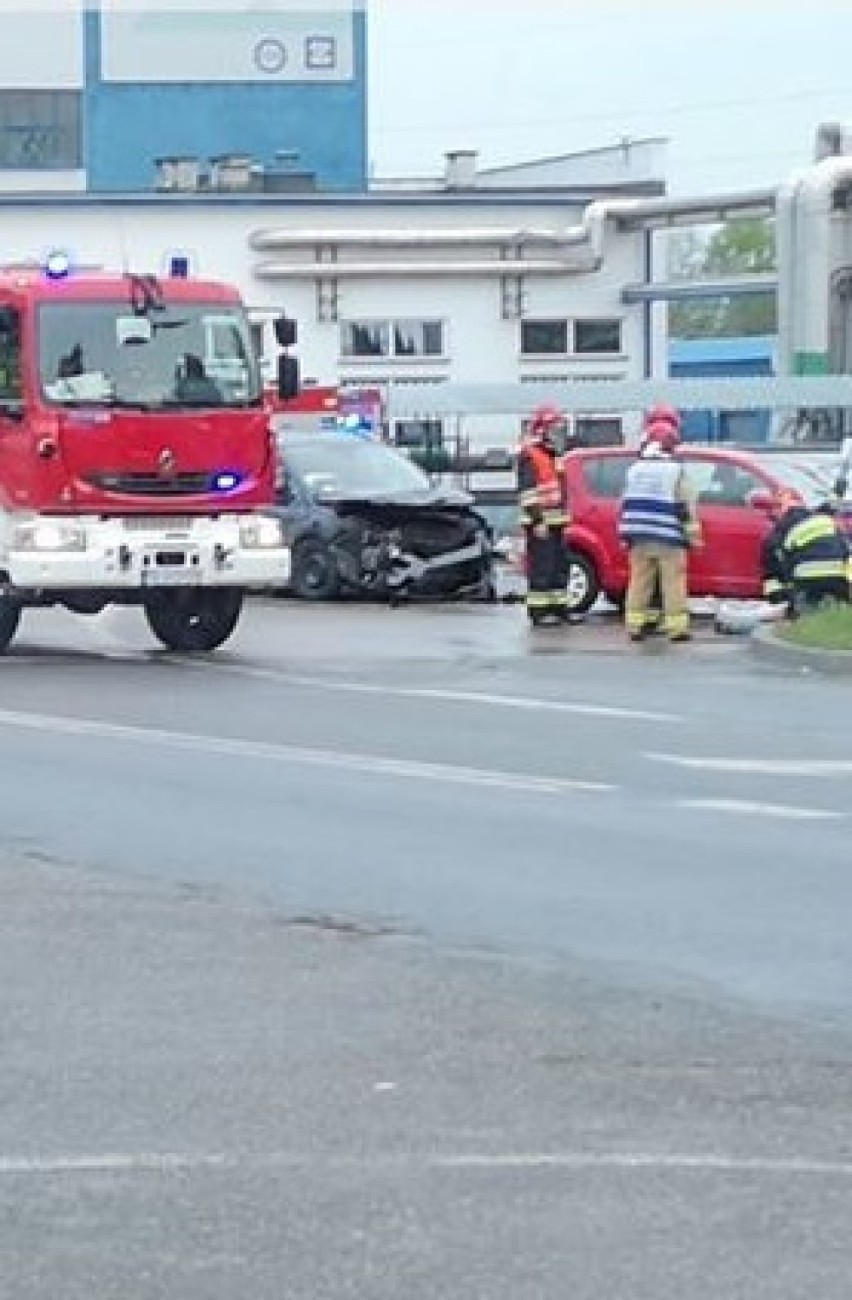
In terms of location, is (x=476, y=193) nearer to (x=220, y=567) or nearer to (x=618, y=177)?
(x=618, y=177)

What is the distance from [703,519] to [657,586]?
2.00m

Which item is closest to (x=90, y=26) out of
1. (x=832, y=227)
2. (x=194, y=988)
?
(x=832, y=227)

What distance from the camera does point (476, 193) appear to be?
2072 inches

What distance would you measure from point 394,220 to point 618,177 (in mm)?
7018

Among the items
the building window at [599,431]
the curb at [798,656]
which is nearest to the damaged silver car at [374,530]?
the curb at [798,656]

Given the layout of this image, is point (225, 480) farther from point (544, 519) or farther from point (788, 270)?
point (788, 270)

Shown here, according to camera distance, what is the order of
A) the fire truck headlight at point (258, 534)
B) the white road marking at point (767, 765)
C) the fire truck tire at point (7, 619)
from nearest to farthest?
the white road marking at point (767, 765) → the fire truck headlight at point (258, 534) → the fire truck tire at point (7, 619)

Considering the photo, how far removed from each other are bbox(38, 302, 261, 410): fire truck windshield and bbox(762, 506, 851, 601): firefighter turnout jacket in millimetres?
5004

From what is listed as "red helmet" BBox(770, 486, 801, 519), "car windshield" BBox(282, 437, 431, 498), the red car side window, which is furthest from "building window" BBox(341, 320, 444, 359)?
"red helmet" BBox(770, 486, 801, 519)

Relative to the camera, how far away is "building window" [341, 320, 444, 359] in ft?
170

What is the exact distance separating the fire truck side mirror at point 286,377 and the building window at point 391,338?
92.6 ft

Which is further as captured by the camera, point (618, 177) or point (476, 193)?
point (618, 177)

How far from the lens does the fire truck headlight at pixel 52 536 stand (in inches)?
844

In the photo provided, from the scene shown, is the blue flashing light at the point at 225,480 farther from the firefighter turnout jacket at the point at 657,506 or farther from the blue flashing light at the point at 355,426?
the blue flashing light at the point at 355,426
